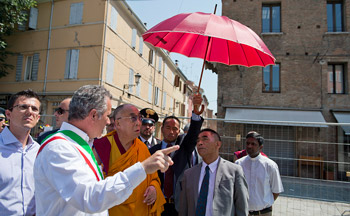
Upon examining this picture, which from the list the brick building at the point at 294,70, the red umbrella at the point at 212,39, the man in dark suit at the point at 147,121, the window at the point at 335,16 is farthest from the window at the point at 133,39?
the red umbrella at the point at 212,39

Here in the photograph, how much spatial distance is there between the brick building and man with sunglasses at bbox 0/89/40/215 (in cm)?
1140

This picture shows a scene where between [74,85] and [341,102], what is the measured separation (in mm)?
16215

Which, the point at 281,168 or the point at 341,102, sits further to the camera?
the point at 341,102

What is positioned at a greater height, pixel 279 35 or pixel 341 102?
pixel 279 35

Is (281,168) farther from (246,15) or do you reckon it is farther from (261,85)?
(246,15)

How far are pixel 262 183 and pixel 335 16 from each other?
555 inches

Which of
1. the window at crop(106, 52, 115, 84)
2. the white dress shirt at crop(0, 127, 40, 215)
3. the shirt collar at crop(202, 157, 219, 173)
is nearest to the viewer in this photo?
the white dress shirt at crop(0, 127, 40, 215)

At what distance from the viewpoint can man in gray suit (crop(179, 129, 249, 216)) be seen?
2637mm

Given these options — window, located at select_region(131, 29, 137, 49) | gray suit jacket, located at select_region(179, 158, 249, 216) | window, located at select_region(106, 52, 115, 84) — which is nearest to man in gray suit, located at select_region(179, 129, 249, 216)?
gray suit jacket, located at select_region(179, 158, 249, 216)

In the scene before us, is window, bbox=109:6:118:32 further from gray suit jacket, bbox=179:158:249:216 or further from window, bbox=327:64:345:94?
gray suit jacket, bbox=179:158:249:216

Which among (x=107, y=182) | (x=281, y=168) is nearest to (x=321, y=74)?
(x=281, y=168)

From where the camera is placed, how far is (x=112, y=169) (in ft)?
7.81

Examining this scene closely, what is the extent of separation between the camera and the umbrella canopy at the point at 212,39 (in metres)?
2.53

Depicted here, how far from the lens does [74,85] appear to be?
1540 cm
